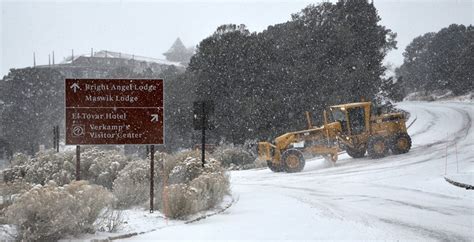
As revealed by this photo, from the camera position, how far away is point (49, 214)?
317 inches

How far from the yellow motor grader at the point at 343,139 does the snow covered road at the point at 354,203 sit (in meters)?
0.59

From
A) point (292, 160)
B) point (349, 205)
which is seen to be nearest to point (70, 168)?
point (292, 160)

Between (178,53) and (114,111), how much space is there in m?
105

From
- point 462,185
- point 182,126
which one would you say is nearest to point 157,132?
point 462,185

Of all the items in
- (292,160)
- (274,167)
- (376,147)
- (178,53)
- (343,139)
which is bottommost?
(274,167)

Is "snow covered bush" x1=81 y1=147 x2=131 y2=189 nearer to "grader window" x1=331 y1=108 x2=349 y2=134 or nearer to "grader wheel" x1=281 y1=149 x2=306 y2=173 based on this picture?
"grader wheel" x1=281 y1=149 x2=306 y2=173

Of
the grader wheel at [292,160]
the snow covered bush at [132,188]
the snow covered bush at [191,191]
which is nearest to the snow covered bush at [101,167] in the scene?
the snow covered bush at [132,188]

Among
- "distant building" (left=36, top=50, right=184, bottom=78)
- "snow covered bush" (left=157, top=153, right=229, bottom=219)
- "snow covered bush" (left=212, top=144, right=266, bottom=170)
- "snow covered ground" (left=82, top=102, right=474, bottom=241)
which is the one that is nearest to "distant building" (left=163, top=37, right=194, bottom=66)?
"distant building" (left=36, top=50, right=184, bottom=78)

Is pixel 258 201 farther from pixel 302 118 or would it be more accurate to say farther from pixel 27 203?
pixel 302 118

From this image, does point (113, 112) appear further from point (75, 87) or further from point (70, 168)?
point (70, 168)

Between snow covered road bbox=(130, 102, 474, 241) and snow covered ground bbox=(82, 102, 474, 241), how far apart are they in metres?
0.02

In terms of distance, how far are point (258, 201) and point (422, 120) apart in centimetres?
2845

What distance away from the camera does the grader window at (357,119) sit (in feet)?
77.0

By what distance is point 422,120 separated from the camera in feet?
126
